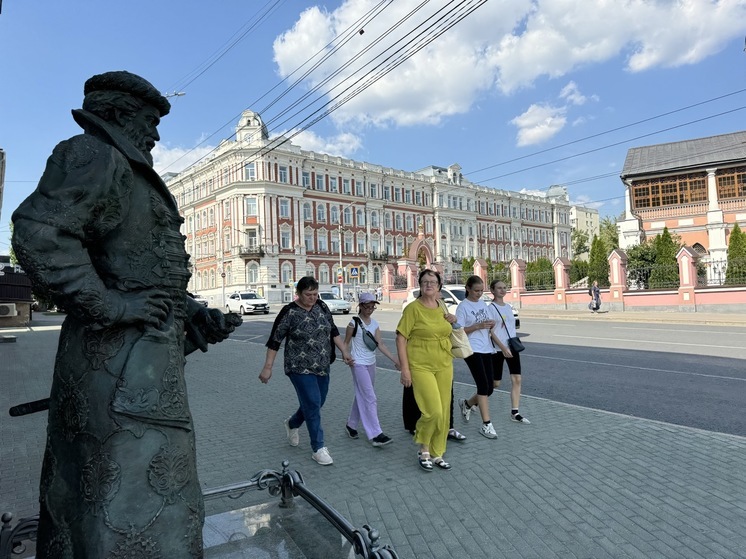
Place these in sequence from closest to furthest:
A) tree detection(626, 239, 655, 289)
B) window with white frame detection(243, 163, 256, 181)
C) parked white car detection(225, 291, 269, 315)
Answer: tree detection(626, 239, 655, 289) → parked white car detection(225, 291, 269, 315) → window with white frame detection(243, 163, 256, 181)

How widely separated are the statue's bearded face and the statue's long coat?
0.38 feet

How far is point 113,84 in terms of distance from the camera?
209cm

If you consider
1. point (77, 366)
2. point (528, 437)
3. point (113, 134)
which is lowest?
point (528, 437)

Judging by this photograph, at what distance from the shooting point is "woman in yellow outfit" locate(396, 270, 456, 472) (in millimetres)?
4781

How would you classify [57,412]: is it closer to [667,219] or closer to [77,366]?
[77,366]

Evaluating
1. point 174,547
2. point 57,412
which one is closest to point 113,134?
point 57,412

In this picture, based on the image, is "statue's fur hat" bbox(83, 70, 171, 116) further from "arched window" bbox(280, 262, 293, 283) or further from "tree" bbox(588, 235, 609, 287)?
"arched window" bbox(280, 262, 293, 283)

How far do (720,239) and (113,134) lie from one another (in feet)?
153

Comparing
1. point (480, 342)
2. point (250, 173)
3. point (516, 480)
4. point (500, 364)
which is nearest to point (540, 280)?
point (500, 364)

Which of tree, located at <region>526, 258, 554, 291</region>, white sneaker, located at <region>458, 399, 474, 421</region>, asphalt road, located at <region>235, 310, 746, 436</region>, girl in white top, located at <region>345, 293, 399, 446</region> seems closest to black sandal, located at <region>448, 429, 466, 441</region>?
girl in white top, located at <region>345, 293, 399, 446</region>

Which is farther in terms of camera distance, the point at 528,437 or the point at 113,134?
the point at 528,437

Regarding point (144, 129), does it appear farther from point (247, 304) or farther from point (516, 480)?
point (247, 304)

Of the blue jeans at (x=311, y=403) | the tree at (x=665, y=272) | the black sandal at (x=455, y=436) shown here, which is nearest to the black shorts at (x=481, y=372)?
the black sandal at (x=455, y=436)

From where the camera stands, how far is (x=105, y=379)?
1881 millimetres
